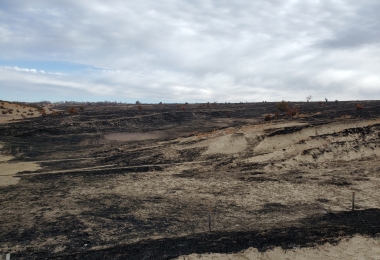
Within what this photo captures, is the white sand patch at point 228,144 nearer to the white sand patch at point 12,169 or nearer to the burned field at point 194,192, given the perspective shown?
the burned field at point 194,192

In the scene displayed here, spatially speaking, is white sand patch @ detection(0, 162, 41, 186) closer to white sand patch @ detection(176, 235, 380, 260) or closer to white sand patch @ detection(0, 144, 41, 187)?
white sand patch @ detection(0, 144, 41, 187)

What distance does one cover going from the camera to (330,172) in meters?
16.0

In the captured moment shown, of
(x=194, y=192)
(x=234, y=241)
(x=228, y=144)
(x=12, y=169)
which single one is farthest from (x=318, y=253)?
(x=12, y=169)

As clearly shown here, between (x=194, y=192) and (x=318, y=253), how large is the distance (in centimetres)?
705

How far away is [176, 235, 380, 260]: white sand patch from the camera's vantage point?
6605mm

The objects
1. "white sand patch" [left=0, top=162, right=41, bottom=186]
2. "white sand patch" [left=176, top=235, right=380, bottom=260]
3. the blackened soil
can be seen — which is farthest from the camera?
"white sand patch" [left=0, top=162, right=41, bottom=186]

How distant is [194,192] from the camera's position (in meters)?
13.3

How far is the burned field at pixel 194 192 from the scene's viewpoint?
793 centimetres

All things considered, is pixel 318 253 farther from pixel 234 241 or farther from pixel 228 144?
pixel 228 144

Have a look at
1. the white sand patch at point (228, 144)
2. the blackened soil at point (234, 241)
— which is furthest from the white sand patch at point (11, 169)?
the white sand patch at point (228, 144)

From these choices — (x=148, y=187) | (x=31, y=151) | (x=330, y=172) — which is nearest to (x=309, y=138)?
(x=330, y=172)

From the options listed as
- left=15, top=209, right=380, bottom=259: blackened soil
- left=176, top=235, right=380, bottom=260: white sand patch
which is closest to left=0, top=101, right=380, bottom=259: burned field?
left=15, top=209, right=380, bottom=259: blackened soil

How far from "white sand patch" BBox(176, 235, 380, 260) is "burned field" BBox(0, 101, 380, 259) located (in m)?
0.22

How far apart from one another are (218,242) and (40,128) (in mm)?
31651
